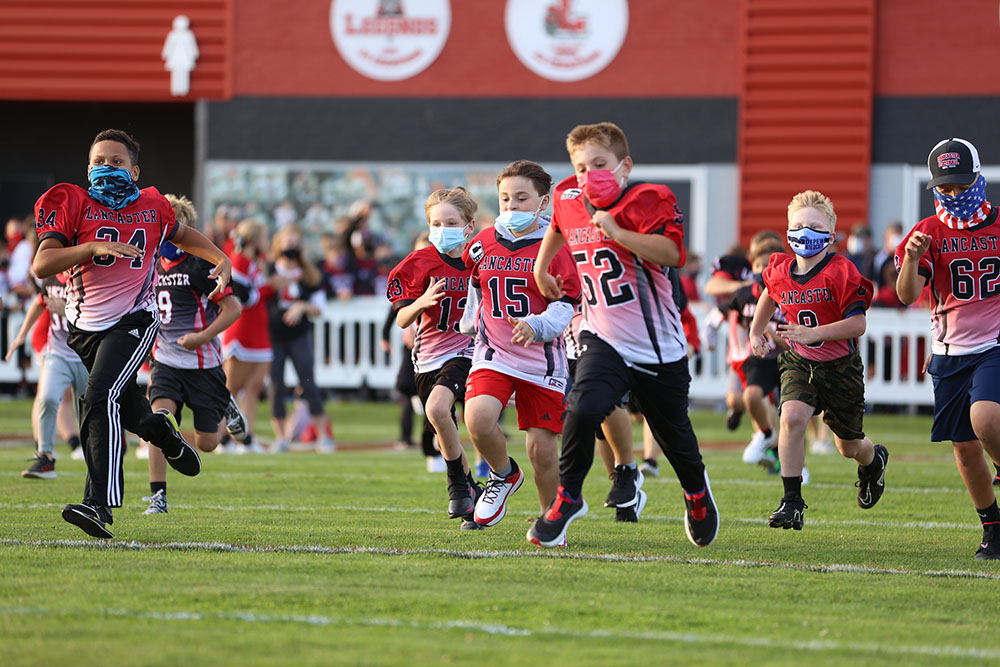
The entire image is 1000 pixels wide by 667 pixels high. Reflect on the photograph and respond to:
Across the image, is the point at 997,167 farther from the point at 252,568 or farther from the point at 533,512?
the point at 252,568

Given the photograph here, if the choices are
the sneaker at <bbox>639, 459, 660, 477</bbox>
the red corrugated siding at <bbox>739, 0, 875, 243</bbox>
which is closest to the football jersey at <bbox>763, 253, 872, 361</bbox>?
the sneaker at <bbox>639, 459, 660, 477</bbox>

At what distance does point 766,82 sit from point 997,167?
3.41m

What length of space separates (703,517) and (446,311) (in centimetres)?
201

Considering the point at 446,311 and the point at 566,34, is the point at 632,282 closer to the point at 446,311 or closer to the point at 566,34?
the point at 446,311

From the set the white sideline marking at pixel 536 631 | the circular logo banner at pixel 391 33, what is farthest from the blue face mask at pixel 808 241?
the circular logo banner at pixel 391 33

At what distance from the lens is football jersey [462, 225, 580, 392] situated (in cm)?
694

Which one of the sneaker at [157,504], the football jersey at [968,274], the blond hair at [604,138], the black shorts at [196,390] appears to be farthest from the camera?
the black shorts at [196,390]

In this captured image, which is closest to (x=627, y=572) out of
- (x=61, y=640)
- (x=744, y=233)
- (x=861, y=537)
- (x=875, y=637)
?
(x=875, y=637)

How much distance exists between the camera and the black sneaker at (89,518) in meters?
6.47

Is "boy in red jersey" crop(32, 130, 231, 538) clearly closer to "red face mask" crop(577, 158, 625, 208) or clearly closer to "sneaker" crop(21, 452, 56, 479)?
"red face mask" crop(577, 158, 625, 208)

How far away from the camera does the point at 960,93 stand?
19.4m

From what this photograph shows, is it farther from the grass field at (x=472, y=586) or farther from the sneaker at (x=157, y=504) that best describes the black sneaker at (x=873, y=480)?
the sneaker at (x=157, y=504)

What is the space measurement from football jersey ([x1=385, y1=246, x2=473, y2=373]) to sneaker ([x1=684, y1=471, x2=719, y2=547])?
1762mm

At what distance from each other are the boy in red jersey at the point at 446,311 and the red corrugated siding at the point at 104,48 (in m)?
13.7
